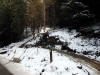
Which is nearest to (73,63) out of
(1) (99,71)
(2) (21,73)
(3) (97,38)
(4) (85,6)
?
(1) (99,71)

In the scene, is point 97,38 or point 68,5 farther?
point 68,5

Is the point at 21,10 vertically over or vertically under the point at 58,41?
over

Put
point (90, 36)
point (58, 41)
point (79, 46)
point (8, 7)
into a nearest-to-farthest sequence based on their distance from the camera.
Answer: point (79, 46)
point (90, 36)
point (58, 41)
point (8, 7)

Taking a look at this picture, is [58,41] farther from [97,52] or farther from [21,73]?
[21,73]

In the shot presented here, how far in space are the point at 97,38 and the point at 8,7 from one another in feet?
71.4

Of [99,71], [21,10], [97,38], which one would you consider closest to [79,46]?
[97,38]

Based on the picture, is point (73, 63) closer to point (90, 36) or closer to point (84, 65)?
point (84, 65)

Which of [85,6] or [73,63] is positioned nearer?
[73,63]

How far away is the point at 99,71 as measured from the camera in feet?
39.3

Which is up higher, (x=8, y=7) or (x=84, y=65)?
(x=8, y=7)

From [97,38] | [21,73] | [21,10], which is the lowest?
[21,73]

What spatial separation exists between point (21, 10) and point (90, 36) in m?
19.4

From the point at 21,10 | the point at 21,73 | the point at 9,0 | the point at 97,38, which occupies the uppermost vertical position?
the point at 9,0

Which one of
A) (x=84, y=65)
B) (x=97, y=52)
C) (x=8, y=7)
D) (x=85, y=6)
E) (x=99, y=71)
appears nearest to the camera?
(x=99, y=71)
